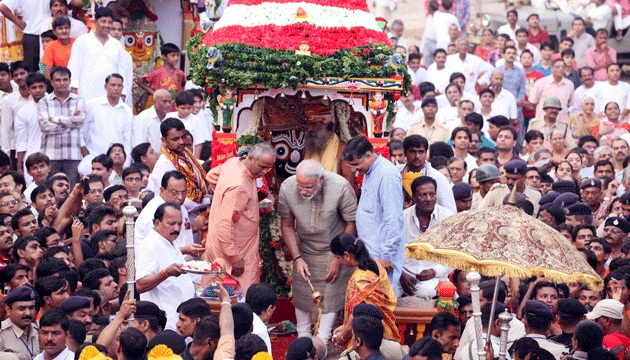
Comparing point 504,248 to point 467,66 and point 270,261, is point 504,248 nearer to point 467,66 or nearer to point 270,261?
point 270,261

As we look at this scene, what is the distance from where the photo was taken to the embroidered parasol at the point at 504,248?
362 inches

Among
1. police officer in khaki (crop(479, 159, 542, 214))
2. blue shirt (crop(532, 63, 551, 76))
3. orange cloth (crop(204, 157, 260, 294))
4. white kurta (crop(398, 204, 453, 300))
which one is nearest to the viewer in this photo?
orange cloth (crop(204, 157, 260, 294))

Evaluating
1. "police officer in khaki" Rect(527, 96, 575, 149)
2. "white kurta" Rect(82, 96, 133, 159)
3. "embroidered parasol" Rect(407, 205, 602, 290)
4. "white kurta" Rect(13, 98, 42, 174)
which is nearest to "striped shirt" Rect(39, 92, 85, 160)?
"white kurta" Rect(13, 98, 42, 174)

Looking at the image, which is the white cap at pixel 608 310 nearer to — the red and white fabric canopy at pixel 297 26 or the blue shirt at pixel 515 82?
the red and white fabric canopy at pixel 297 26

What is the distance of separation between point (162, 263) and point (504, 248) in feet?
10.2

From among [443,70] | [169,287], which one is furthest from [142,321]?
[443,70]

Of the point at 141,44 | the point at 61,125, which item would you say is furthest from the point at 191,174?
the point at 141,44

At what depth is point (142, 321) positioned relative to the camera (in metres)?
9.93

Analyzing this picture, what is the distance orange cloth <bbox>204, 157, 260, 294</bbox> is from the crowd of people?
0.7 inches

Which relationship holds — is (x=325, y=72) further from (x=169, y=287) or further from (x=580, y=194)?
(x=580, y=194)

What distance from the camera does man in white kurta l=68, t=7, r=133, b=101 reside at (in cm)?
1695

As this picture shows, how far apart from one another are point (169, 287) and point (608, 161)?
7.85 m

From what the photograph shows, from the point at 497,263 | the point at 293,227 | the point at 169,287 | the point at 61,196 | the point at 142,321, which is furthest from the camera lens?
the point at 61,196

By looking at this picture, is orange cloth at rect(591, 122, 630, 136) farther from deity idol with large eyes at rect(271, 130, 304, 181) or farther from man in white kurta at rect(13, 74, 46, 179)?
man in white kurta at rect(13, 74, 46, 179)
